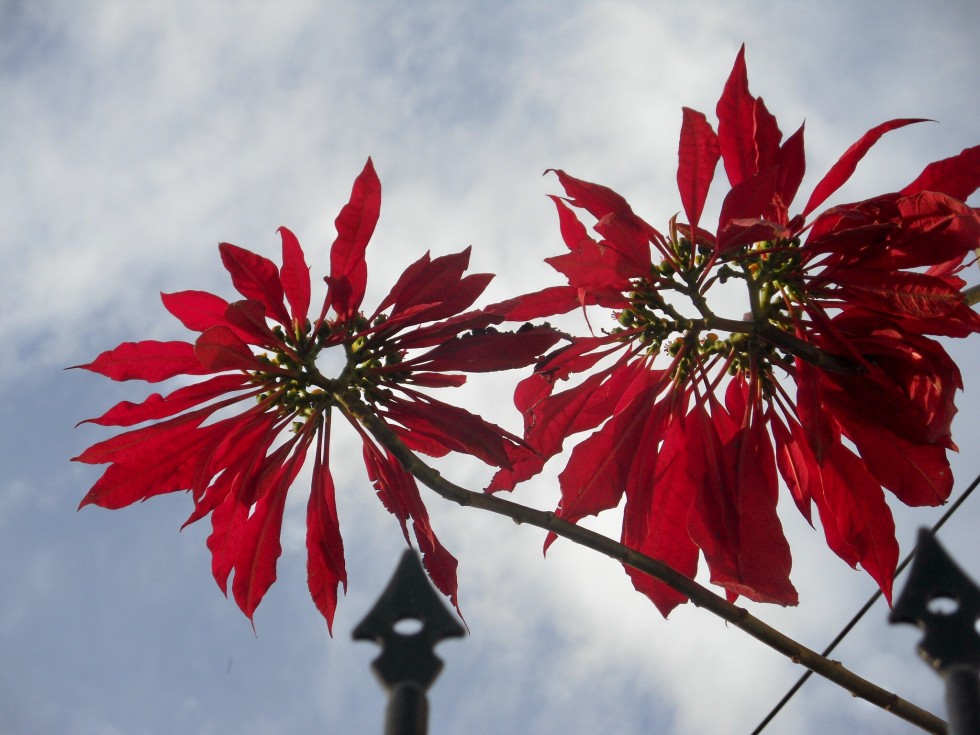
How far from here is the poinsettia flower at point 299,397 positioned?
5.26 feet

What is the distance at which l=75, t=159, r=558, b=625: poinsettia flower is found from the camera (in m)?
1.60

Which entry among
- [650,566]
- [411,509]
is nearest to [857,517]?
[650,566]

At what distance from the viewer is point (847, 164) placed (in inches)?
68.9

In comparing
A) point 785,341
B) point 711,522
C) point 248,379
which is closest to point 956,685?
point 711,522

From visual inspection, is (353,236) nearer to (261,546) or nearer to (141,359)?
(141,359)

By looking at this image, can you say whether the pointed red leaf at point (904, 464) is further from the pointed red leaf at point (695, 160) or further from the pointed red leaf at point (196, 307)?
the pointed red leaf at point (196, 307)

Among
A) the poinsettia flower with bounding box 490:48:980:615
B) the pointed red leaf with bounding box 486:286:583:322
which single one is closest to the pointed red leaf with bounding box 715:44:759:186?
the poinsettia flower with bounding box 490:48:980:615

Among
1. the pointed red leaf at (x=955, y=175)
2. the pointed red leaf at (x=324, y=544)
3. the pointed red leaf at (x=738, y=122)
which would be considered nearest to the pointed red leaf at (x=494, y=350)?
the pointed red leaf at (x=324, y=544)

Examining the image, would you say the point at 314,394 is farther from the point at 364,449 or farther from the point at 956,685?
the point at 956,685

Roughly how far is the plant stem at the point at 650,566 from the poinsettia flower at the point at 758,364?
11 cm

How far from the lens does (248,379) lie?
1.70 metres

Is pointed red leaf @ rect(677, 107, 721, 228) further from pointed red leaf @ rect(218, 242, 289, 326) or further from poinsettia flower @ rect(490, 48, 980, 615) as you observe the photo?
pointed red leaf @ rect(218, 242, 289, 326)

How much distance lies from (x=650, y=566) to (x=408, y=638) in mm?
300

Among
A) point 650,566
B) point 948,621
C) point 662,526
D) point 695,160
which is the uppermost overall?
point 695,160
